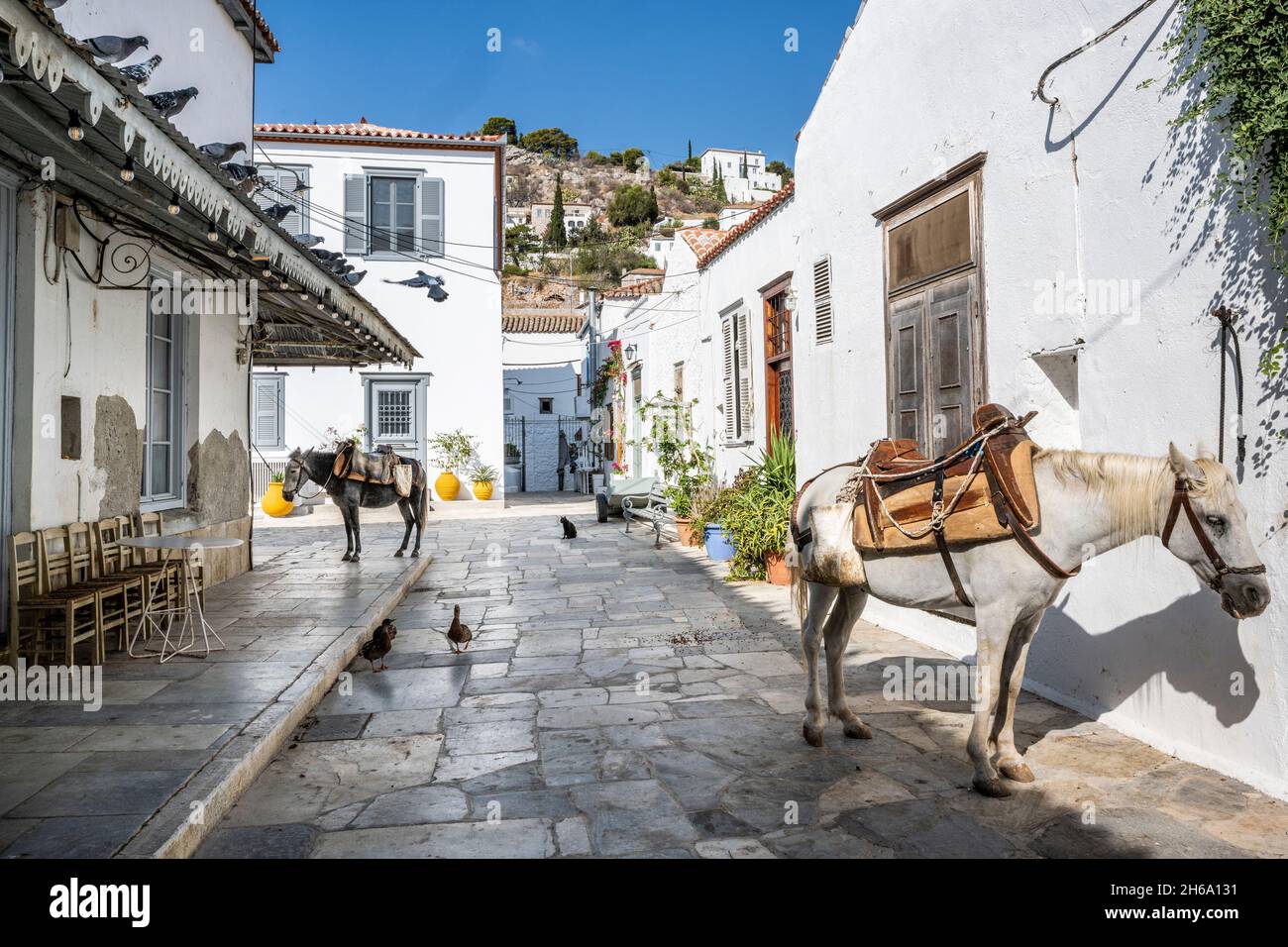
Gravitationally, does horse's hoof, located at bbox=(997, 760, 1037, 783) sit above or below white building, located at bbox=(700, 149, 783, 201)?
below

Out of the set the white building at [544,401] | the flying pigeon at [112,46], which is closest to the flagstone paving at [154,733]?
the flying pigeon at [112,46]

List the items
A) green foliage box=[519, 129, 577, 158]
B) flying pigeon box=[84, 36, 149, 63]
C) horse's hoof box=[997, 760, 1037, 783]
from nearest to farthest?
horse's hoof box=[997, 760, 1037, 783] < flying pigeon box=[84, 36, 149, 63] < green foliage box=[519, 129, 577, 158]

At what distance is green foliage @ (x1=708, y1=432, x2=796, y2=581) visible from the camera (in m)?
8.91

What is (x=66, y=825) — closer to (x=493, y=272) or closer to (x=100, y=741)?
(x=100, y=741)

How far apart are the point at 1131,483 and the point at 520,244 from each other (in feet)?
226

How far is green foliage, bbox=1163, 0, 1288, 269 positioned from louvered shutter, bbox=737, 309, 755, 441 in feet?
25.2

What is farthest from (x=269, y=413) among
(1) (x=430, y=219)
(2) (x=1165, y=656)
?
(2) (x=1165, y=656)

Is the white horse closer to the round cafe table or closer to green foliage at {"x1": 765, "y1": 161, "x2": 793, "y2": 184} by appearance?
the round cafe table

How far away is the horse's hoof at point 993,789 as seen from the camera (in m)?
3.39

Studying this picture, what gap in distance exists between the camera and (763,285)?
414 inches

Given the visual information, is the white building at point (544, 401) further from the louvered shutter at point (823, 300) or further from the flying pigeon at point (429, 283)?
the louvered shutter at point (823, 300)

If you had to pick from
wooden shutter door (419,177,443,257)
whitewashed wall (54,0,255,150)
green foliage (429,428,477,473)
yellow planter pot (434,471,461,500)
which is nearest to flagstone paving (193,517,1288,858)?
whitewashed wall (54,0,255,150)

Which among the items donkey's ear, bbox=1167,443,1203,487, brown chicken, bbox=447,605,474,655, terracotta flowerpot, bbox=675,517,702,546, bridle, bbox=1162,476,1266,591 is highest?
donkey's ear, bbox=1167,443,1203,487
